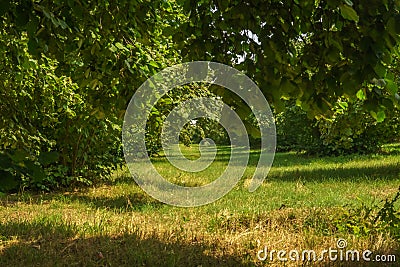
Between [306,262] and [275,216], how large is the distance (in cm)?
218

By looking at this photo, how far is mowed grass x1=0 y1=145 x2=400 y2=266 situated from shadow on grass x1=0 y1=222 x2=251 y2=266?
0.01m

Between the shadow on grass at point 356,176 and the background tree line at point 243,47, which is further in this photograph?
the shadow on grass at point 356,176

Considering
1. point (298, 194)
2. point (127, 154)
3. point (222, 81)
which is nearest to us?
point (222, 81)

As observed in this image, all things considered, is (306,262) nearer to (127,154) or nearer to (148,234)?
(148,234)

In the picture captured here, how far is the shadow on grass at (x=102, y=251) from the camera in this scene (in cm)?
436

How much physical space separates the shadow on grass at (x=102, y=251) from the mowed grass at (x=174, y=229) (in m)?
0.01

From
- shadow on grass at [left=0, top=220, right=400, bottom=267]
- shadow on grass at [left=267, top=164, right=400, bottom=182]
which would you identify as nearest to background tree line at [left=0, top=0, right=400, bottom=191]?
shadow on grass at [left=0, top=220, right=400, bottom=267]

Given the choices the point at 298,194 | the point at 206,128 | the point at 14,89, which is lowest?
the point at 298,194

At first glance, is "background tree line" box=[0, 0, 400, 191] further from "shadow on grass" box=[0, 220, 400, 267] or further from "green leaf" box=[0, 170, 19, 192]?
"shadow on grass" box=[0, 220, 400, 267]

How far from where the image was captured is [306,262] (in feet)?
13.7

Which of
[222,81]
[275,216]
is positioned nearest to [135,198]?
[275,216]

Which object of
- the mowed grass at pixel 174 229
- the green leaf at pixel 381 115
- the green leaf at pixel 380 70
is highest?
the green leaf at pixel 380 70

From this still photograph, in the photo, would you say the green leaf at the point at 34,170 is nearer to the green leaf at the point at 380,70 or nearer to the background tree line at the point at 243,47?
the background tree line at the point at 243,47

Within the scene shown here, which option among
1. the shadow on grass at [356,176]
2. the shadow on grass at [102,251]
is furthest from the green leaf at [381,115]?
the shadow on grass at [356,176]
